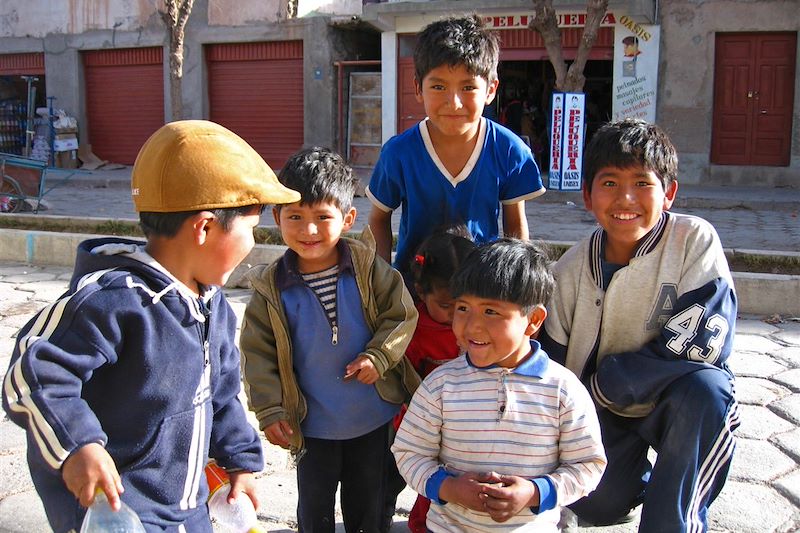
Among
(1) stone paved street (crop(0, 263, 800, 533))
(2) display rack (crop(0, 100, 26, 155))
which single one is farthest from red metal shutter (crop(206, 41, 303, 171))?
(1) stone paved street (crop(0, 263, 800, 533))

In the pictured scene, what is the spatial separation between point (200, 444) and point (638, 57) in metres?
13.3

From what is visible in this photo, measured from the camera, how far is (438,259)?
104 inches

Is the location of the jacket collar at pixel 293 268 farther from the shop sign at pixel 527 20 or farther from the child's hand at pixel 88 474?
the shop sign at pixel 527 20

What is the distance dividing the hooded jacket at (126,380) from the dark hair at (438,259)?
798mm

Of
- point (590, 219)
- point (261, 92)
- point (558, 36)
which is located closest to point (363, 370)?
point (590, 219)

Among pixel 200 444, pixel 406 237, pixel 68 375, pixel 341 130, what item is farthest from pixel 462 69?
pixel 341 130

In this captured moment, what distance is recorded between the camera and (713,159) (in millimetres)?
13992

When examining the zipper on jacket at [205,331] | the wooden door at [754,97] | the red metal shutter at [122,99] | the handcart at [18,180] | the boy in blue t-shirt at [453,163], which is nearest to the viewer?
the zipper on jacket at [205,331]

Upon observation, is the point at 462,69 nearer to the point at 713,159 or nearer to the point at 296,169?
the point at 296,169

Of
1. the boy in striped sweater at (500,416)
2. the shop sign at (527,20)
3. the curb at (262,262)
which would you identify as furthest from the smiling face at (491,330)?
the shop sign at (527,20)

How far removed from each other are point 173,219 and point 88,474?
A: 2.01 feet

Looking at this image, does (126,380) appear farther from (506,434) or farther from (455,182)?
(455,182)

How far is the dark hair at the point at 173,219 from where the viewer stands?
1.87 metres

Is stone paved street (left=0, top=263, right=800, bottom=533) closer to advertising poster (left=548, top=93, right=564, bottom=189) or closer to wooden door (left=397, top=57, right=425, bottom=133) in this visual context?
advertising poster (left=548, top=93, right=564, bottom=189)
